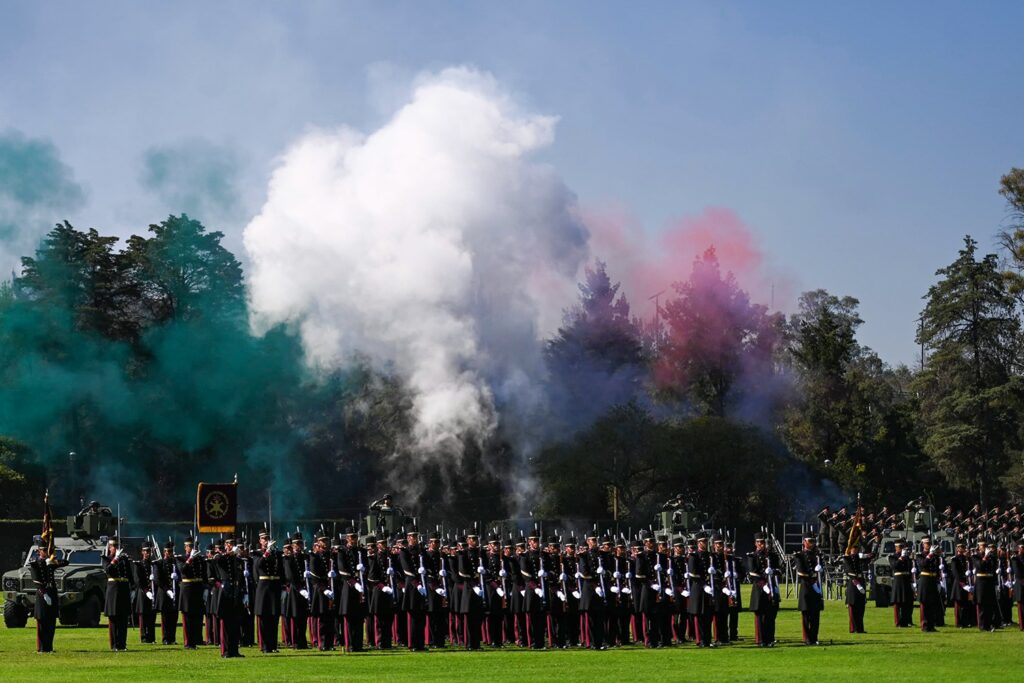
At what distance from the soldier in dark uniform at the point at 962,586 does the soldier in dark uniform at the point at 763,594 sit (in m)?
8.35

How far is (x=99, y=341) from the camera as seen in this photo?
82688mm

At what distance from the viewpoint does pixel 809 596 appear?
3130 centimetres

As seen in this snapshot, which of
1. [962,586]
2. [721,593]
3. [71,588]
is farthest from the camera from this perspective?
[71,588]

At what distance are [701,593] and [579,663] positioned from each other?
5.35m

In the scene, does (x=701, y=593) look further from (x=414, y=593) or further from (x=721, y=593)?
(x=414, y=593)

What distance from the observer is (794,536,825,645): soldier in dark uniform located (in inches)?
1232

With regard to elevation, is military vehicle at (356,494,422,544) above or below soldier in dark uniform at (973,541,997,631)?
above

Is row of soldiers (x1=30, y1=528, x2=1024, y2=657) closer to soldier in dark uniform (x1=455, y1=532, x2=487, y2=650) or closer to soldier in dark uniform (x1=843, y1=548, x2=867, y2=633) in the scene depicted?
soldier in dark uniform (x1=455, y1=532, x2=487, y2=650)

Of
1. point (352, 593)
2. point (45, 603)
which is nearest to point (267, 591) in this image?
point (352, 593)

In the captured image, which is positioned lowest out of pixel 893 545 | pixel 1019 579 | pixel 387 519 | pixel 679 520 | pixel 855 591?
pixel 855 591

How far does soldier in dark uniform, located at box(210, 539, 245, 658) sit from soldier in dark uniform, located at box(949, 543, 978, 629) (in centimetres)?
1790

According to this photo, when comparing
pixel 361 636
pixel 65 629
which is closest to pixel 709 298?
pixel 65 629

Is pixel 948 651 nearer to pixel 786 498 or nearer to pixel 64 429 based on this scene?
pixel 786 498

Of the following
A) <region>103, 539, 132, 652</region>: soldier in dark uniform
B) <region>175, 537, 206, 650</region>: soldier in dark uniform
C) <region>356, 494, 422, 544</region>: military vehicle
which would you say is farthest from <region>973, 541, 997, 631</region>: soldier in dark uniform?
<region>103, 539, 132, 652</region>: soldier in dark uniform
